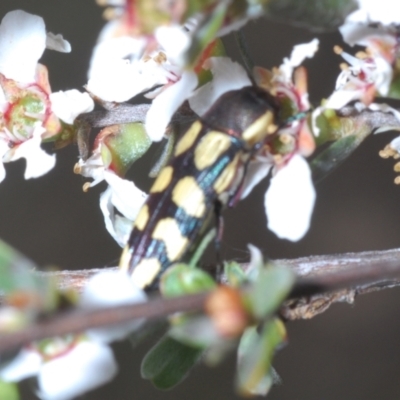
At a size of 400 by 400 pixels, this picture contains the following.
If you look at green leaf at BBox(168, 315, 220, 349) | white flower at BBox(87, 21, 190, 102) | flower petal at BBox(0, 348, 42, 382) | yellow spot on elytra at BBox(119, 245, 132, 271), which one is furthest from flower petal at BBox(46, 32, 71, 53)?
green leaf at BBox(168, 315, 220, 349)

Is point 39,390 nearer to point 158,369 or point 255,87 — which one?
point 158,369

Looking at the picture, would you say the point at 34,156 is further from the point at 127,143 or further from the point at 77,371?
the point at 77,371

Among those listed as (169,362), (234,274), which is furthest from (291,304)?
(169,362)

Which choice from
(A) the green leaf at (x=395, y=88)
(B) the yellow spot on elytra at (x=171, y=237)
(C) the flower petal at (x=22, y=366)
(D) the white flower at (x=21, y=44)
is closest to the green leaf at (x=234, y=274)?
(B) the yellow spot on elytra at (x=171, y=237)

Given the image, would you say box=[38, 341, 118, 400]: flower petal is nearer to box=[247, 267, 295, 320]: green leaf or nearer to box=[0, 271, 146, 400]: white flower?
box=[0, 271, 146, 400]: white flower

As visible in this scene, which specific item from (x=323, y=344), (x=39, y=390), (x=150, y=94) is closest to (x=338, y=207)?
(x=323, y=344)

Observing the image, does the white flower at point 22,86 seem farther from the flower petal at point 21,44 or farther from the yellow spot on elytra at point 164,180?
the yellow spot on elytra at point 164,180

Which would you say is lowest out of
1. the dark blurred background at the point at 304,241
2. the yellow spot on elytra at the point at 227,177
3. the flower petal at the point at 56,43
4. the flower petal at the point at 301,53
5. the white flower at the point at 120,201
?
the dark blurred background at the point at 304,241
